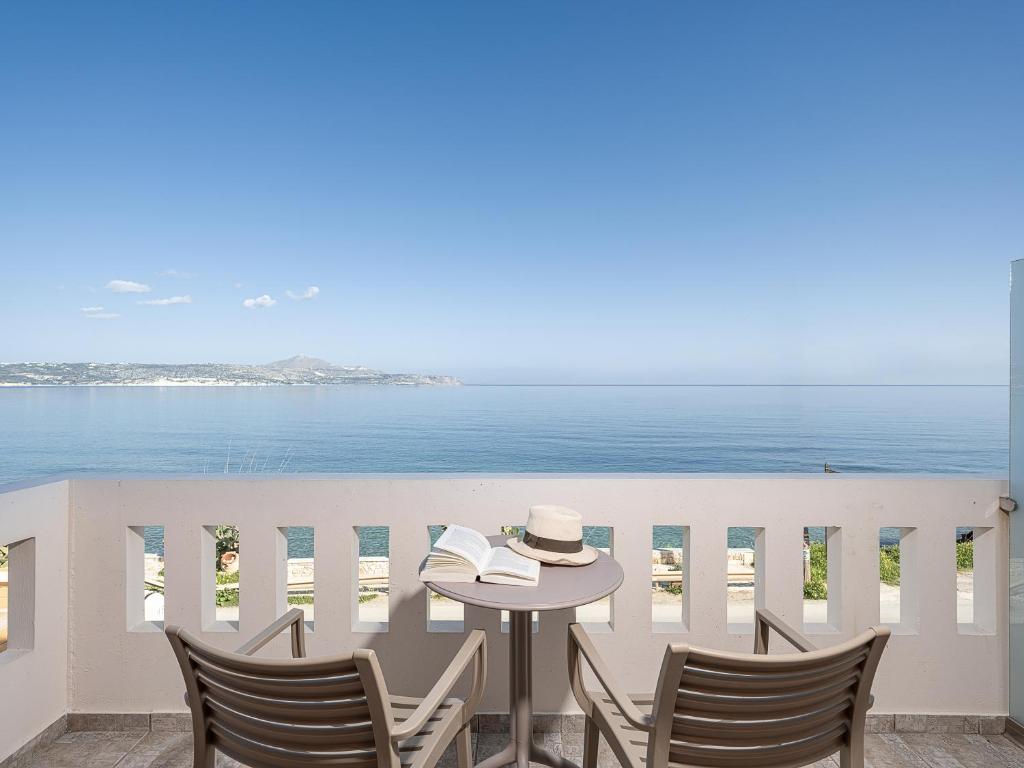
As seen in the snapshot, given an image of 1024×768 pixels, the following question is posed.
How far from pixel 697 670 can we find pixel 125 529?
89.3 inches

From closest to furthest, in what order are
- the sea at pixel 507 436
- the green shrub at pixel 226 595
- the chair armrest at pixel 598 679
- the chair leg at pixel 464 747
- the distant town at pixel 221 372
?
the chair armrest at pixel 598 679
the chair leg at pixel 464 747
the green shrub at pixel 226 595
the sea at pixel 507 436
the distant town at pixel 221 372

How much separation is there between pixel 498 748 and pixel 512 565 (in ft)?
3.20

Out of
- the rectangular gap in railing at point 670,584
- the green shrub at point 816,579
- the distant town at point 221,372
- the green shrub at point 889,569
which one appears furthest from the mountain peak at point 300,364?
the green shrub at point 889,569

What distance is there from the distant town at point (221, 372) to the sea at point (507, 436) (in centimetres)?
516

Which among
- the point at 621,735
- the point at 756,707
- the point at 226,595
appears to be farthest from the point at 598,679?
the point at 226,595

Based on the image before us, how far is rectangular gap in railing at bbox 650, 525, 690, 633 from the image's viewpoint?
7.63ft

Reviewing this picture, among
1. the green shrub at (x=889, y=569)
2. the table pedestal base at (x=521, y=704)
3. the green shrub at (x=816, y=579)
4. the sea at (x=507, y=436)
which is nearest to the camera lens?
the table pedestal base at (x=521, y=704)

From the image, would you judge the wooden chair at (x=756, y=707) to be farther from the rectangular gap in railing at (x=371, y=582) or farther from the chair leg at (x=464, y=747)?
the rectangular gap in railing at (x=371, y=582)

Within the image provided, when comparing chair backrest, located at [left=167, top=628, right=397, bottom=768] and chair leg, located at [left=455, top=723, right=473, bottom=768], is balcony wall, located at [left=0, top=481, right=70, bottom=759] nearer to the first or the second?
chair backrest, located at [left=167, top=628, right=397, bottom=768]

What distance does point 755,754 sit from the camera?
1.19 m

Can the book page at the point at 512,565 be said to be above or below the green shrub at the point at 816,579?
above

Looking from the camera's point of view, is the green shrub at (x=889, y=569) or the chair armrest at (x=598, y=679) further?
the green shrub at (x=889, y=569)

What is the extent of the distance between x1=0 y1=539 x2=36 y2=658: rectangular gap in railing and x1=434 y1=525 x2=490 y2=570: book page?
1.62 metres

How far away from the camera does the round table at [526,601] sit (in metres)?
1.47
